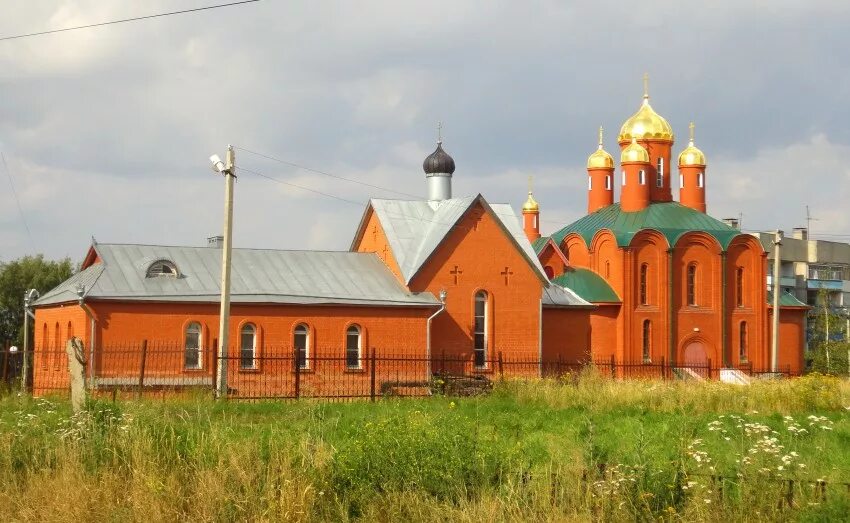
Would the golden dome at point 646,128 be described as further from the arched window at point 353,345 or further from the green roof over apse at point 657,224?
the arched window at point 353,345

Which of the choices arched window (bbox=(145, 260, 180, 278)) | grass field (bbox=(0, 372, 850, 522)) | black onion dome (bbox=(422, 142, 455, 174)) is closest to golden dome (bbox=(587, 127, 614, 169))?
black onion dome (bbox=(422, 142, 455, 174))

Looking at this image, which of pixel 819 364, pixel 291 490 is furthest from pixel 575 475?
pixel 819 364

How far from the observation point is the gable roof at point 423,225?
28.9m

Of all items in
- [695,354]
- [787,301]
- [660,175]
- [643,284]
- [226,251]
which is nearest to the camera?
[226,251]

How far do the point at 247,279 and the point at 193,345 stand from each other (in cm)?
230

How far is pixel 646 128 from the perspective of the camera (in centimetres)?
4022

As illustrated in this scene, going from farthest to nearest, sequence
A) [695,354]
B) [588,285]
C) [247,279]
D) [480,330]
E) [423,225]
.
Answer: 1. [695,354]
2. [588,285]
3. [423,225]
4. [480,330]
5. [247,279]

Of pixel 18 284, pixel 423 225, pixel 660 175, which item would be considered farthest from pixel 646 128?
pixel 18 284

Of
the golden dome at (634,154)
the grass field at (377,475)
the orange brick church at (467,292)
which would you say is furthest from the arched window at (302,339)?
the golden dome at (634,154)

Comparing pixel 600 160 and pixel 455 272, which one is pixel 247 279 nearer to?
pixel 455 272

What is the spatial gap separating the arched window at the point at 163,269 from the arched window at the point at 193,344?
1414 millimetres

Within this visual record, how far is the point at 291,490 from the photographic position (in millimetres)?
→ 9086

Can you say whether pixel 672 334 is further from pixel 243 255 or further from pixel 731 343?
pixel 243 255

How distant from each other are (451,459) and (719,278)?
28.6 metres
